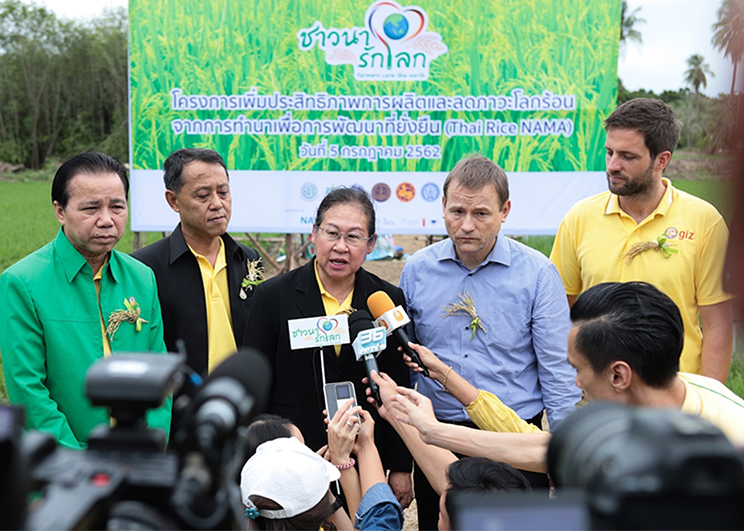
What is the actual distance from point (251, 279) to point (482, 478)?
5.25ft

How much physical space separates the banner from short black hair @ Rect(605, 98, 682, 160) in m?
2.90

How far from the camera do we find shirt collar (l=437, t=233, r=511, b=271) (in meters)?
2.95

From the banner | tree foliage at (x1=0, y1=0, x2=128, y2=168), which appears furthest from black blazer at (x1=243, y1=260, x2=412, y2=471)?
tree foliage at (x1=0, y1=0, x2=128, y2=168)

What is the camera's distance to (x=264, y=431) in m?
2.51

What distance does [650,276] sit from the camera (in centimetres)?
315

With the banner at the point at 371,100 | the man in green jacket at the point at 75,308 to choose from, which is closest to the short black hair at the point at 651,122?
the man in green jacket at the point at 75,308

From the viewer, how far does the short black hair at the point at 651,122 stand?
3119 mm

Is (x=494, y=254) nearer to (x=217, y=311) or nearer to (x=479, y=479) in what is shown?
(x=479, y=479)

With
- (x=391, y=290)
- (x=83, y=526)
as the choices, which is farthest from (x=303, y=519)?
(x=83, y=526)

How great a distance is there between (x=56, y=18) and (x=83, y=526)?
3572cm

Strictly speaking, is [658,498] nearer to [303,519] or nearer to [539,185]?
[303,519]

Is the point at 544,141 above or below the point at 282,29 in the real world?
below

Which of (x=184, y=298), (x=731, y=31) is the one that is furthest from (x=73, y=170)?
(x=731, y=31)

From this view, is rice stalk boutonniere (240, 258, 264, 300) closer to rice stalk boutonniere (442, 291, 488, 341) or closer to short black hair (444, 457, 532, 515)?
rice stalk boutonniere (442, 291, 488, 341)
